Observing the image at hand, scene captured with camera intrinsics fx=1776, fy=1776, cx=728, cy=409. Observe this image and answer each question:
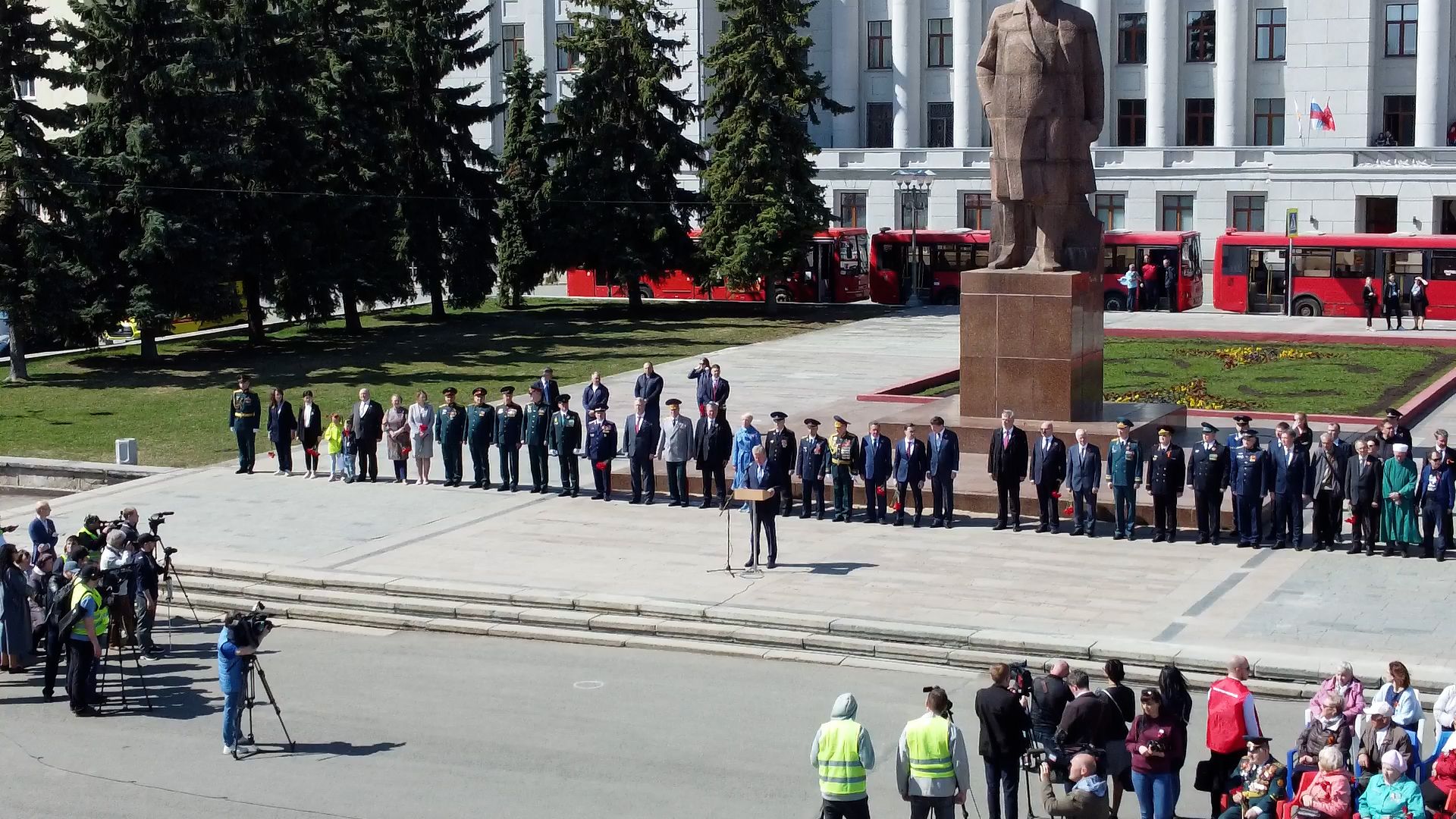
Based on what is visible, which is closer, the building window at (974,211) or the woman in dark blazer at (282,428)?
the woman in dark blazer at (282,428)

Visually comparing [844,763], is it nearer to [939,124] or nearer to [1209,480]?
[1209,480]

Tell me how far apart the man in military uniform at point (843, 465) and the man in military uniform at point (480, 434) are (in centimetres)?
506

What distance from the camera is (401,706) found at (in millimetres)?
14805

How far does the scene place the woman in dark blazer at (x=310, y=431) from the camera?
2548cm

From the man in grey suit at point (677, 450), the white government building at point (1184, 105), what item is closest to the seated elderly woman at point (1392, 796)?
the man in grey suit at point (677, 450)

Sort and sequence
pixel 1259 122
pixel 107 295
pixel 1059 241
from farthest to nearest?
pixel 1259 122 < pixel 107 295 < pixel 1059 241

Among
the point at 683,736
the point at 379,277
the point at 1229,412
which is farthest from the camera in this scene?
the point at 379,277

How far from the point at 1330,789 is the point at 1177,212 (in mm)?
52178

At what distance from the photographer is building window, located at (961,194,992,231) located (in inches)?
2458

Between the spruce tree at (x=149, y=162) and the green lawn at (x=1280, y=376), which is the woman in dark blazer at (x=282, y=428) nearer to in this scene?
the green lawn at (x=1280, y=376)

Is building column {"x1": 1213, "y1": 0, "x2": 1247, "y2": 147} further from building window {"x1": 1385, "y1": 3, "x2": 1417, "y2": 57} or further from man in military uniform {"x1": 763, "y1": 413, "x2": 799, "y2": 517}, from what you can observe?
man in military uniform {"x1": 763, "y1": 413, "x2": 799, "y2": 517}

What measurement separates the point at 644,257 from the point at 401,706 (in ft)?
121

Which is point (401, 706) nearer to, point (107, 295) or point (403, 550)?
point (403, 550)

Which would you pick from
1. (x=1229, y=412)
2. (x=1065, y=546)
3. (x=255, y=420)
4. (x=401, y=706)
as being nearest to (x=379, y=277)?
(x=255, y=420)
